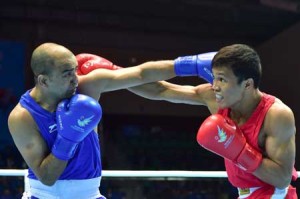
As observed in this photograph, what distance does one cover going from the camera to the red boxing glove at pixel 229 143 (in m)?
1.60

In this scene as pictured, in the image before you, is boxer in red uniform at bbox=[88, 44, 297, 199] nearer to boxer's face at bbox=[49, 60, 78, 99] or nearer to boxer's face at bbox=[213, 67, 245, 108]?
boxer's face at bbox=[213, 67, 245, 108]

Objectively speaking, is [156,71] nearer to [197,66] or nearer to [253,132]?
[197,66]

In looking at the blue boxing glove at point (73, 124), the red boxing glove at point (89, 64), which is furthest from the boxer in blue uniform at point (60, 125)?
the red boxing glove at point (89, 64)

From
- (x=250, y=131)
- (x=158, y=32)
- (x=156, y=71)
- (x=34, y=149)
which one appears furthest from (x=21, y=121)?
(x=158, y=32)

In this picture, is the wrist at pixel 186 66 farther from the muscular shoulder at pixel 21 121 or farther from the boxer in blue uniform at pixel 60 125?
the muscular shoulder at pixel 21 121

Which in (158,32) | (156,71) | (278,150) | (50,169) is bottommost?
(158,32)

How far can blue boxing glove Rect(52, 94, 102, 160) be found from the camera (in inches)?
68.6

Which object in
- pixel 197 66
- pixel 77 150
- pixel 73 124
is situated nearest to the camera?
pixel 73 124

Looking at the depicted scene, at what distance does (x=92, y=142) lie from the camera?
1.96 meters

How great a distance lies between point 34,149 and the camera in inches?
71.0

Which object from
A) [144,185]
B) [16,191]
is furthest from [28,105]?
[144,185]

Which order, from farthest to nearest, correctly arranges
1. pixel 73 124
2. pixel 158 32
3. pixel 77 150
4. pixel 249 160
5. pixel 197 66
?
pixel 158 32 → pixel 197 66 → pixel 77 150 → pixel 73 124 → pixel 249 160

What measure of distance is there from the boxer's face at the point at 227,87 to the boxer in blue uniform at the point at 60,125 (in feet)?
1.41

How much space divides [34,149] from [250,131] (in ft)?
2.47
